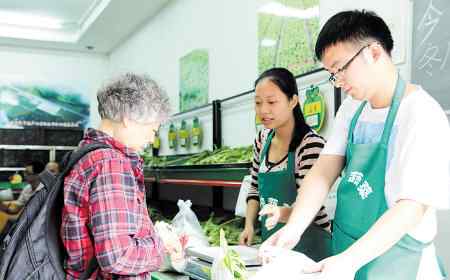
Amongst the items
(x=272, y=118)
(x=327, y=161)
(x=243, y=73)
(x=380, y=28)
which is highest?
(x=243, y=73)

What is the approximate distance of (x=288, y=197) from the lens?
7.18 feet

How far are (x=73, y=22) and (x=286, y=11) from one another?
4.85m

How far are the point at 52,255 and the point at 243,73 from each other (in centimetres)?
267

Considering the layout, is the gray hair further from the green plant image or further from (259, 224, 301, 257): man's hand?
the green plant image

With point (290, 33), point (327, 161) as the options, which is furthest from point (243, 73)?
point (327, 161)

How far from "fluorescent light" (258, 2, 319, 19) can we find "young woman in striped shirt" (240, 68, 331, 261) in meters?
0.95

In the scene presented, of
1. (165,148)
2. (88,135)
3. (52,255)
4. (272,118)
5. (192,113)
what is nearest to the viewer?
(52,255)

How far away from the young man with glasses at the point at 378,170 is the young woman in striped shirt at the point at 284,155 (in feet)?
1.57

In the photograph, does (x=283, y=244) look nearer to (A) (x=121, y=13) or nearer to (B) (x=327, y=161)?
(B) (x=327, y=161)

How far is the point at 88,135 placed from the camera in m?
1.70

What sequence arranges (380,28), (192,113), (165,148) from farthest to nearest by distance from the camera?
(165,148) → (192,113) → (380,28)

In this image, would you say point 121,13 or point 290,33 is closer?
point 290,33

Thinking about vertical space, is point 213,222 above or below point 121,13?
below

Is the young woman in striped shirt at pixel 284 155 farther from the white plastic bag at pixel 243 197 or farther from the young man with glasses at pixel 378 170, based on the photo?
the young man with glasses at pixel 378 170
